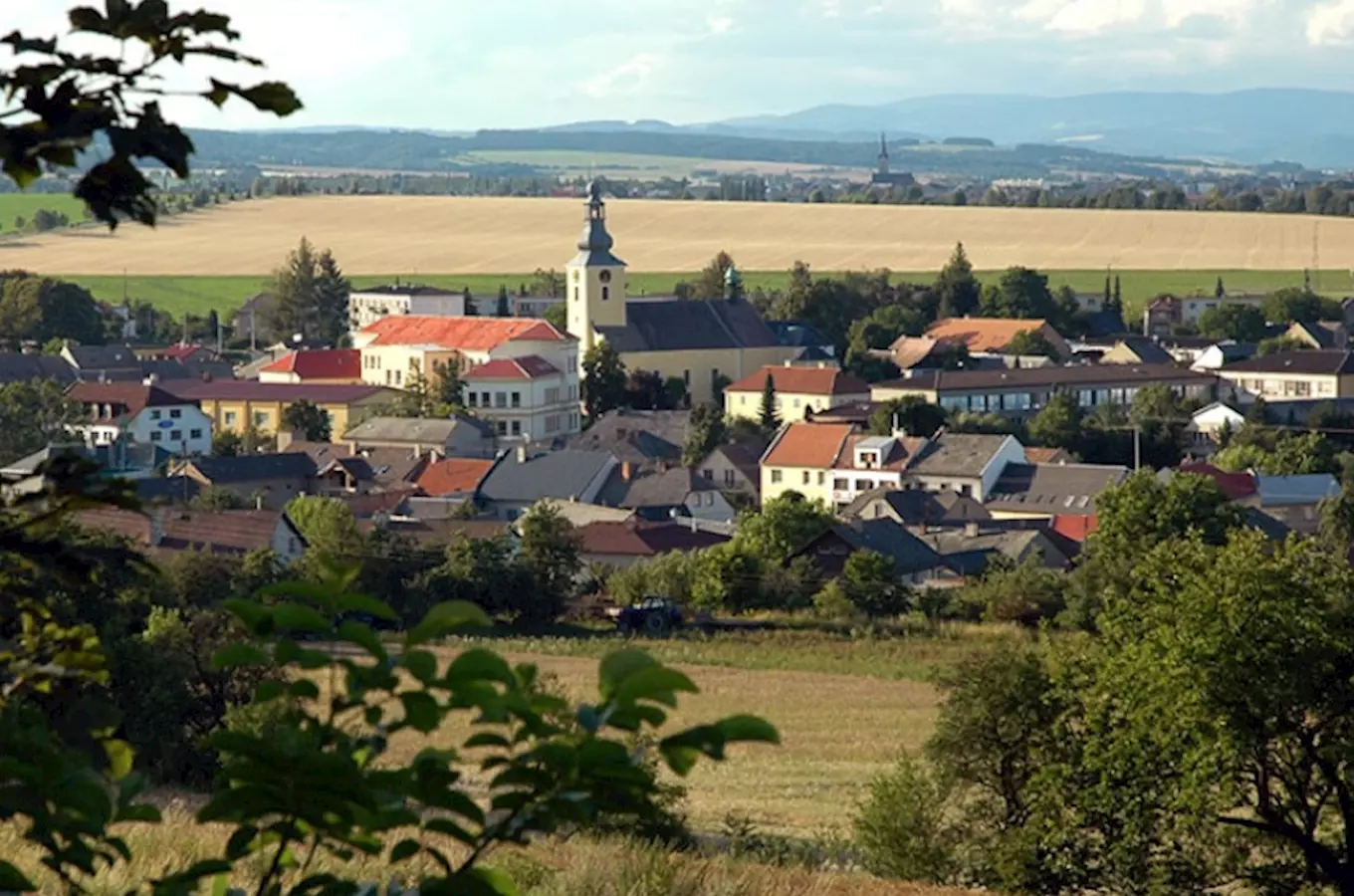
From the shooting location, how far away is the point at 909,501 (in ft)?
134

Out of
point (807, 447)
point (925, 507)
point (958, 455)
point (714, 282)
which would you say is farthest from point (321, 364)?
point (925, 507)

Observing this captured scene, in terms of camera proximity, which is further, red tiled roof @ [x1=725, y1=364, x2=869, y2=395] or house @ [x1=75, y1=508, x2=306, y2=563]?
red tiled roof @ [x1=725, y1=364, x2=869, y2=395]

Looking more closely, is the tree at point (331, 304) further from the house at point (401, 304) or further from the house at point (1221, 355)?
the house at point (1221, 355)

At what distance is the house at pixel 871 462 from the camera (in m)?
43.5

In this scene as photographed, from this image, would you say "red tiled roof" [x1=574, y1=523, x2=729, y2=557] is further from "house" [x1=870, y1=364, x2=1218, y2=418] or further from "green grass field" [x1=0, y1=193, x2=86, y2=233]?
"green grass field" [x1=0, y1=193, x2=86, y2=233]

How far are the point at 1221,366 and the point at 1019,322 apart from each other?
29.7 ft

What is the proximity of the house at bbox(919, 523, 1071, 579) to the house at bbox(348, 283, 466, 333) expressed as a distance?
38794 mm

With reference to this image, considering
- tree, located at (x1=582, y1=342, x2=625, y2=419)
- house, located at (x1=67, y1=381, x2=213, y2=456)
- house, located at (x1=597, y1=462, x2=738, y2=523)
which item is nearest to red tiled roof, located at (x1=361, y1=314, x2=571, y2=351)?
tree, located at (x1=582, y1=342, x2=625, y2=419)

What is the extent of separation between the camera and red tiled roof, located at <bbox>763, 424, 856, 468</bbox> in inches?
1817

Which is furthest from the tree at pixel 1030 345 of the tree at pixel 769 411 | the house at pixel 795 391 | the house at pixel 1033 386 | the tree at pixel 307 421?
the tree at pixel 307 421

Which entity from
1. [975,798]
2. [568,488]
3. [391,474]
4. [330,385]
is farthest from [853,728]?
[330,385]

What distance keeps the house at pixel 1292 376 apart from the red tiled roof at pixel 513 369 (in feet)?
52.2

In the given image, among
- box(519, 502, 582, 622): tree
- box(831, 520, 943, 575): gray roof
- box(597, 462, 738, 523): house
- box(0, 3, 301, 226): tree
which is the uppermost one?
box(0, 3, 301, 226): tree

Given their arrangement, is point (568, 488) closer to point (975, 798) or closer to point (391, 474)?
point (391, 474)
